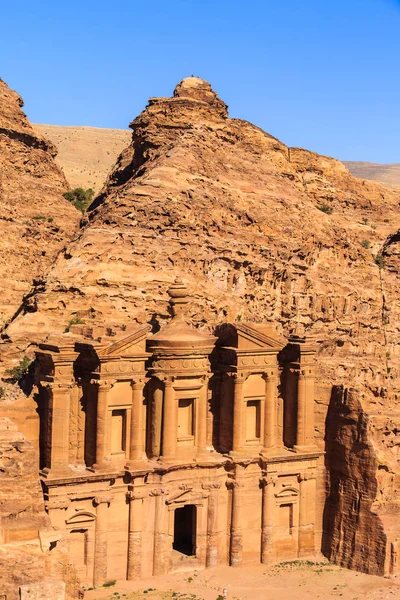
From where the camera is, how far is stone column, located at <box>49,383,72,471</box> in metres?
35.1

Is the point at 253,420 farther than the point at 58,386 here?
Yes

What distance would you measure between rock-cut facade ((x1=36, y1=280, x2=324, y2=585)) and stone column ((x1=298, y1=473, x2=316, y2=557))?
0.04 m

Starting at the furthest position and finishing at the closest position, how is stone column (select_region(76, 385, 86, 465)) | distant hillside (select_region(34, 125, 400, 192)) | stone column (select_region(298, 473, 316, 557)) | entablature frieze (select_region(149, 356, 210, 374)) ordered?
1. distant hillside (select_region(34, 125, 400, 192))
2. stone column (select_region(298, 473, 316, 557))
3. entablature frieze (select_region(149, 356, 210, 374))
4. stone column (select_region(76, 385, 86, 465))

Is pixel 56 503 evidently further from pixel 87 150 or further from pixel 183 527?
pixel 87 150

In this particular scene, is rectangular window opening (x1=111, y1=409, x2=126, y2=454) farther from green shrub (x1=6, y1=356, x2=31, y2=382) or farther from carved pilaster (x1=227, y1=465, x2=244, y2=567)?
carved pilaster (x1=227, y1=465, x2=244, y2=567)

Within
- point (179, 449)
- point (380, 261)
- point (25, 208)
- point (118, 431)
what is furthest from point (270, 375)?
point (25, 208)

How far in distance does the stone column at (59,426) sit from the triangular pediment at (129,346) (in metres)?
1.94

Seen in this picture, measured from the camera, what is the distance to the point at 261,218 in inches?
2032

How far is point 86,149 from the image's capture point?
474 ft

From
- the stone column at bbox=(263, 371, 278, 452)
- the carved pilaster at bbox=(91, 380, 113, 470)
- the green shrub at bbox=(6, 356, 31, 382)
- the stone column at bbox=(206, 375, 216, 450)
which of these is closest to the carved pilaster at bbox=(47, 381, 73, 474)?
the carved pilaster at bbox=(91, 380, 113, 470)

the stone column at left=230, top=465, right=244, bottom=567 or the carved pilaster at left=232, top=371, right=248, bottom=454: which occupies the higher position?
the carved pilaster at left=232, top=371, right=248, bottom=454

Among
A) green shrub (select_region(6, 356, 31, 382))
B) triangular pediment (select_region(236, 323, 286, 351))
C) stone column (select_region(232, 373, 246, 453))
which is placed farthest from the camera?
green shrub (select_region(6, 356, 31, 382))

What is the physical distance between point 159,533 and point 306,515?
681cm

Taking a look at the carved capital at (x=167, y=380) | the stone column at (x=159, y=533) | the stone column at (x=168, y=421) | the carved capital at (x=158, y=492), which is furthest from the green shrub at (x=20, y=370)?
the stone column at (x=159, y=533)
